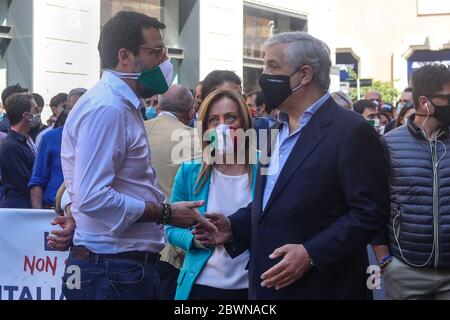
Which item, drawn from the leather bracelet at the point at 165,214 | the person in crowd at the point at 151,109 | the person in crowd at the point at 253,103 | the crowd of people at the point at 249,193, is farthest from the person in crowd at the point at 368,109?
the leather bracelet at the point at 165,214

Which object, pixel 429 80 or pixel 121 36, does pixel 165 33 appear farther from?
pixel 121 36

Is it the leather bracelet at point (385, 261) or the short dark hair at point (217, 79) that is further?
the short dark hair at point (217, 79)

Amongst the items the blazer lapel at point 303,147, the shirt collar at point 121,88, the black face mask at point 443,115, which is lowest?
the blazer lapel at point 303,147

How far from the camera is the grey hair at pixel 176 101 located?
219 inches

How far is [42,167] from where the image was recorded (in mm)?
6801

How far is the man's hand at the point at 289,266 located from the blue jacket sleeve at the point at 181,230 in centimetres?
98

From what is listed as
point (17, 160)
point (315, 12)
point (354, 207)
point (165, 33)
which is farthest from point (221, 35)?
point (354, 207)

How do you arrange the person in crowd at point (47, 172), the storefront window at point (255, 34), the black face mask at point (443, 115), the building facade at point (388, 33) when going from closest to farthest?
the black face mask at point (443, 115)
the person in crowd at point (47, 172)
the storefront window at point (255, 34)
the building facade at point (388, 33)

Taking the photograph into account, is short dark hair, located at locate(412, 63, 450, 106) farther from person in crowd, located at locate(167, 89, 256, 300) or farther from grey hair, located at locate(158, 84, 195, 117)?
grey hair, located at locate(158, 84, 195, 117)

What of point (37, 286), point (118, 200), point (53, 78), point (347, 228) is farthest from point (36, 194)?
point (53, 78)

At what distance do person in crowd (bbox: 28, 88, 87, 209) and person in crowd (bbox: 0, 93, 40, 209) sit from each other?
0.85 feet

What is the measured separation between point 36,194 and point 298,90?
3.99 meters

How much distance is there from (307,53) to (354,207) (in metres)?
0.75

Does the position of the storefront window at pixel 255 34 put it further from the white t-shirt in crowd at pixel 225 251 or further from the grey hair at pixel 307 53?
the grey hair at pixel 307 53
